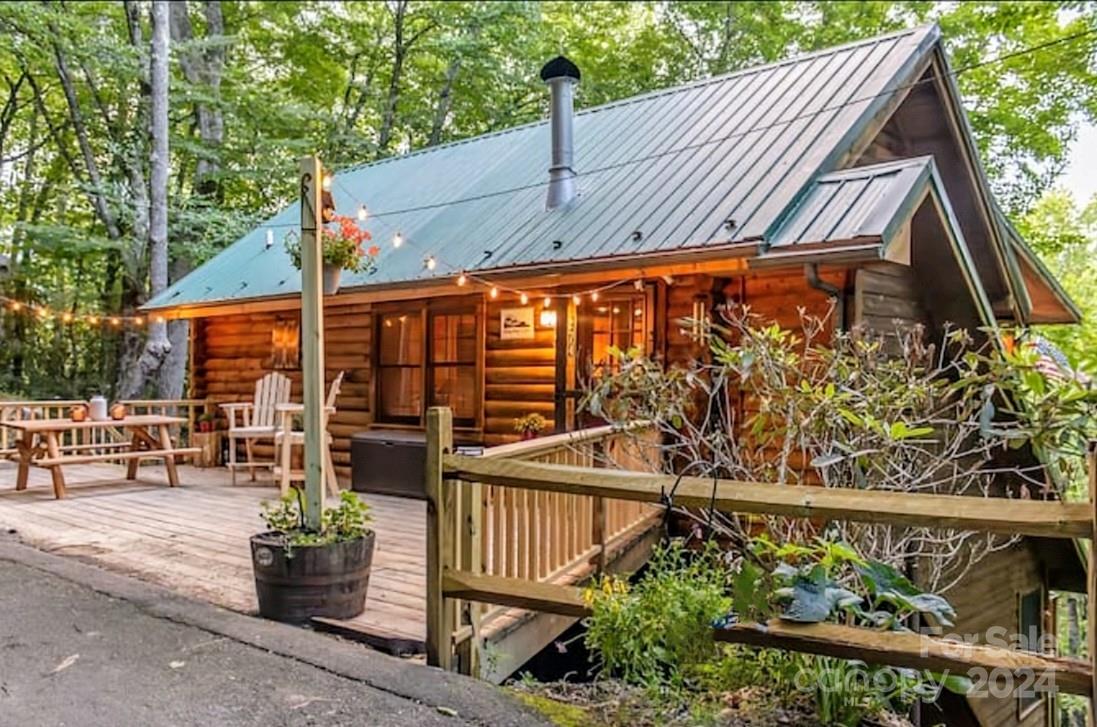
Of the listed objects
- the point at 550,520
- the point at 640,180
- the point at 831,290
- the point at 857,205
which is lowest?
the point at 550,520

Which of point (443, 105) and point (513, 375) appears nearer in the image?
point (513, 375)

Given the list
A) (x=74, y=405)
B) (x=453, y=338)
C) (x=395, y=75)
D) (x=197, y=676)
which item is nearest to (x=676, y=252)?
(x=453, y=338)

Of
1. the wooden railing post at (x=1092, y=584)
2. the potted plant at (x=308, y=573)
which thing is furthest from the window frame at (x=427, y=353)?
the wooden railing post at (x=1092, y=584)

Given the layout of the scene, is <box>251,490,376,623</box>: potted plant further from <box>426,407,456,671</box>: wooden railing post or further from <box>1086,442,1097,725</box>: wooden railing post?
<box>1086,442,1097,725</box>: wooden railing post

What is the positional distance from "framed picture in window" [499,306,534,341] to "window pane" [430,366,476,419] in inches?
23.5

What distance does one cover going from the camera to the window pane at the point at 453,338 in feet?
24.7

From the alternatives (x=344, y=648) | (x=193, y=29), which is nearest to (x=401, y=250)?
(x=344, y=648)

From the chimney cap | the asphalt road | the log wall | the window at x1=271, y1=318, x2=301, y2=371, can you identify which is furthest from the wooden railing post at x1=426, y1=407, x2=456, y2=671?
the window at x1=271, y1=318, x2=301, y2=371

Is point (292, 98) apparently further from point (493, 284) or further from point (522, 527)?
point (522, 527)

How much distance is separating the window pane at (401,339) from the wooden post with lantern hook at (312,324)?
408 centimetres

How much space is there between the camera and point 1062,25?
11.2 metres

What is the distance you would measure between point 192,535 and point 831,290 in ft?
16.5

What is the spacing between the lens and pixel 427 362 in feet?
25.5

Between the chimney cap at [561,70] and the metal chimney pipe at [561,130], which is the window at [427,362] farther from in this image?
the chimney cap at [561,70]
